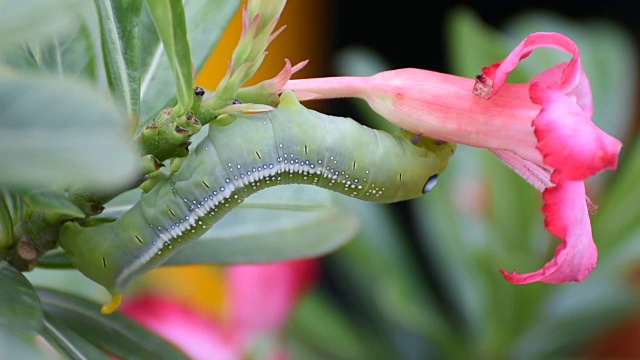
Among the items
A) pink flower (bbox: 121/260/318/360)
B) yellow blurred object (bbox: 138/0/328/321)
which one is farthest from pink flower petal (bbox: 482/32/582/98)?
yellow blurred object (bbox: 138/0/328/321)

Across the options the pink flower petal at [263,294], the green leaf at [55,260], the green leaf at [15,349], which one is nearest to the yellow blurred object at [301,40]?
the pink flower petal at [263,294]

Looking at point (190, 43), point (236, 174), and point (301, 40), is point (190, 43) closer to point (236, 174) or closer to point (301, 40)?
point (236, 174)

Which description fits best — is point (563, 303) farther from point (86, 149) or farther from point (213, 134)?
point (86, 149)

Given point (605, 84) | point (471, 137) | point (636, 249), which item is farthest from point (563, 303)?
point (471, 137)

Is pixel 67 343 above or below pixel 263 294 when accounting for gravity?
above

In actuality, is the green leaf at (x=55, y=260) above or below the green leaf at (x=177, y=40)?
below

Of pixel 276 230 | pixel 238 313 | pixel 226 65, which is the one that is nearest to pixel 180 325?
pixel 238 313

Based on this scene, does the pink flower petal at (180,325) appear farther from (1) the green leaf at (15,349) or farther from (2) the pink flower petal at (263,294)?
(1) the green leaf at (15,349)
